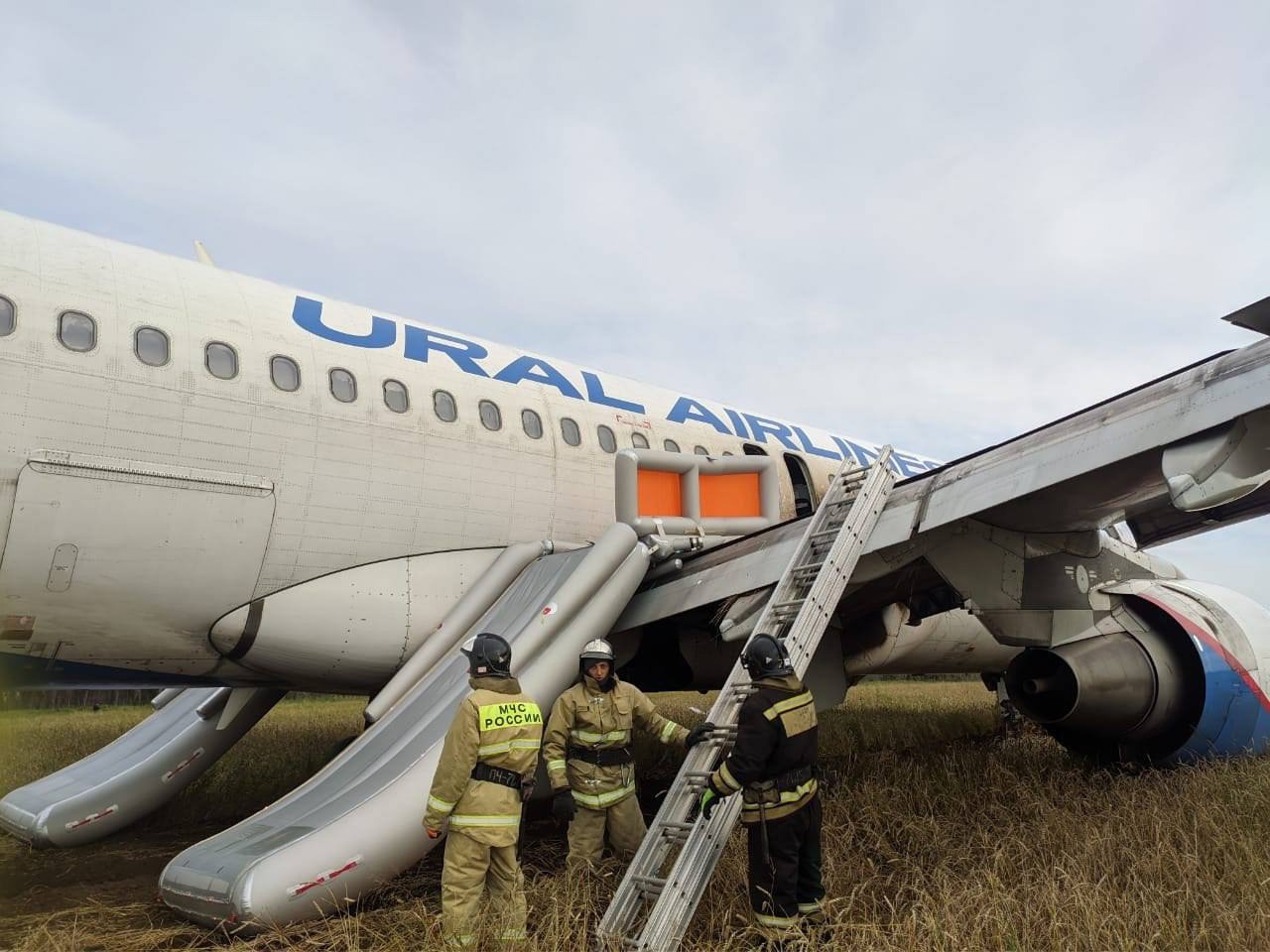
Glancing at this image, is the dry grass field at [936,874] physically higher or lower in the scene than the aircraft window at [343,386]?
lower

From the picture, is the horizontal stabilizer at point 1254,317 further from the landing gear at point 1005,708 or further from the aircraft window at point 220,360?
the landing gear at point 1005,708

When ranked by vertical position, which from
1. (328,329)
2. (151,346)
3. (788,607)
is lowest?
(788,607)

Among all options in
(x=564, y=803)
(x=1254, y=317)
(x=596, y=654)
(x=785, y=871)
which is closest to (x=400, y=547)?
(x=596, y=654)

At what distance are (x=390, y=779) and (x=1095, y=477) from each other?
4356 millimetres

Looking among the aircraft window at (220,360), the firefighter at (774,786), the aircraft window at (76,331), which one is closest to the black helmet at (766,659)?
the firefighter at (774,786)

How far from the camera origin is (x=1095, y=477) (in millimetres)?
5621

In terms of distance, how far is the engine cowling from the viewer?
7.68 m

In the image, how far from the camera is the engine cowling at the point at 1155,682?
7.68 m

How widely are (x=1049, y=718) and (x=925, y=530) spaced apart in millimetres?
3002

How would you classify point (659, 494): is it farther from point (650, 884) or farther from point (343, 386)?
point (650, 884)

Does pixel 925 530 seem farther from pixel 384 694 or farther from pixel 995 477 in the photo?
pixel 384 694

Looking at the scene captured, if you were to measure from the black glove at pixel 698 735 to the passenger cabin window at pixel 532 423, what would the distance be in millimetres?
3678

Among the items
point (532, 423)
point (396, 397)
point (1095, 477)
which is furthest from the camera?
point (532, 423)

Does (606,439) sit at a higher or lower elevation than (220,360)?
lower
